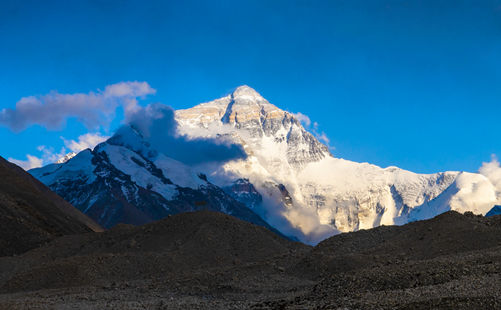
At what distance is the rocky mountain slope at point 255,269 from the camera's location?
92.8ft

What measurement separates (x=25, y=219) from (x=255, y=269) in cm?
5376

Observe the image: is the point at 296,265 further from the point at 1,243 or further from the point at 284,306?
the point at 1,243

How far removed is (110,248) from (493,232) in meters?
40.9

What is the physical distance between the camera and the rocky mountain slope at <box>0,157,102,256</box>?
7669cm

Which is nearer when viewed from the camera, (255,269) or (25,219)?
(255,269)

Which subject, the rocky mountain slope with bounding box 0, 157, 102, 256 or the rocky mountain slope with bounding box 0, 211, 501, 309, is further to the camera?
the rocky mountain slope with bounding box 0, 157, 102, 256

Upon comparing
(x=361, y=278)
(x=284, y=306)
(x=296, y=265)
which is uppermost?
(x=296, y=265)

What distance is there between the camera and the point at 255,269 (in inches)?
1795

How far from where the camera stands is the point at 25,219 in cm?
8525

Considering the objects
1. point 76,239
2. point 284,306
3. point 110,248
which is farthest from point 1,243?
point 284,306

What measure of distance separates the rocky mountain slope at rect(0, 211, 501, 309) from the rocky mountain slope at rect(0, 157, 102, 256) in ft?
39.4

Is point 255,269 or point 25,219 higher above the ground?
point 25,219

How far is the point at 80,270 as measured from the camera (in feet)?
158

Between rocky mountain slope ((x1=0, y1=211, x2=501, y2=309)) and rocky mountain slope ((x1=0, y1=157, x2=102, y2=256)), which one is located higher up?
rocky mountain slope ((x1=0, y1=157, x2=102, y2=256))
